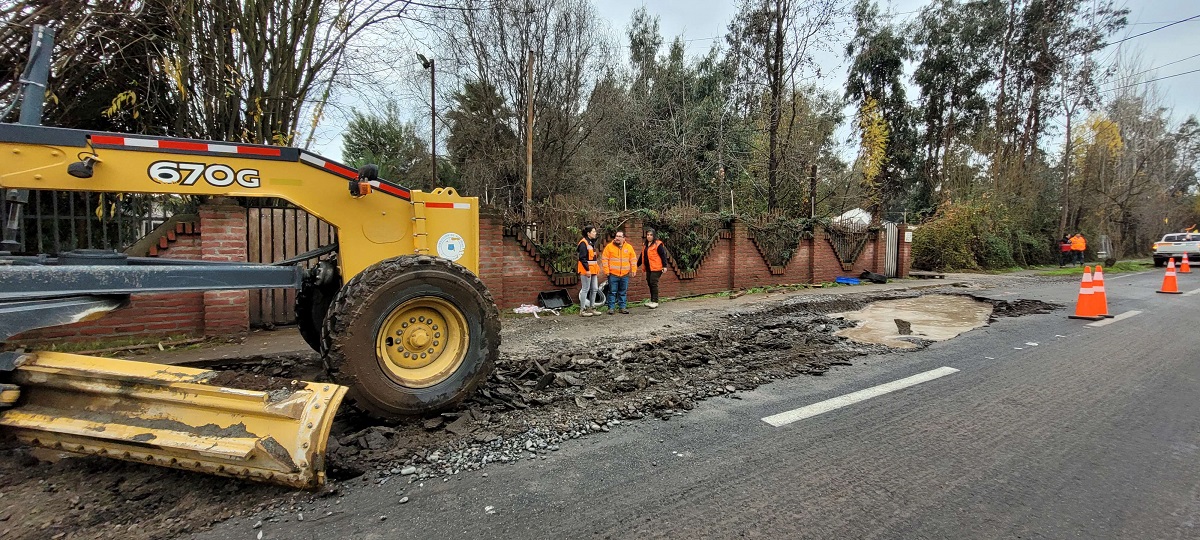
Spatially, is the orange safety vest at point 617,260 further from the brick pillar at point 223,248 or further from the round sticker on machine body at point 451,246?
the brick pillar at point 223,248

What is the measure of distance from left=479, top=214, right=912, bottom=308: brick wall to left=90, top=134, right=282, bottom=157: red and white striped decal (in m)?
5.34

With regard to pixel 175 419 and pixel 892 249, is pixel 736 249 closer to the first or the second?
pixel 892 249

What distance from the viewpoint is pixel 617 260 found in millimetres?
9750

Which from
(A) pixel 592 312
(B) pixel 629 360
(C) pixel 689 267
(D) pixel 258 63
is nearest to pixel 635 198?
(C) pixel 689 267

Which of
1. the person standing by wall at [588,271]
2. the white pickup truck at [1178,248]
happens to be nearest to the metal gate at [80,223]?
the person standing by wall at [588,271]

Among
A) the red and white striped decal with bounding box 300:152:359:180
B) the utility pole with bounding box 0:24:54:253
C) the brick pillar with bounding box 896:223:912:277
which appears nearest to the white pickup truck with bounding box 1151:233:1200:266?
the brick pillar with bounding box 896:223:912:277

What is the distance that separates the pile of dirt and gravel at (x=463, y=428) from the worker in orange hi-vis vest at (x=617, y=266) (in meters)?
2.68

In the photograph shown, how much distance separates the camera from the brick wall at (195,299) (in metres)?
6.50

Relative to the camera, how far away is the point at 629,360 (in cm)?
576

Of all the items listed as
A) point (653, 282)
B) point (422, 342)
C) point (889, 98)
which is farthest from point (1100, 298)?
point (889, 98)

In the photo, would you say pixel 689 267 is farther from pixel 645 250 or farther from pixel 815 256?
pixel 815 256

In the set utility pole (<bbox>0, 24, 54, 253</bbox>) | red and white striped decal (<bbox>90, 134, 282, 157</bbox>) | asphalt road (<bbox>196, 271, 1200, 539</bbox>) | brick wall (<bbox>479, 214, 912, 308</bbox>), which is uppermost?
utility pole (<bbox>0, 24, 54, 253</bbox>)

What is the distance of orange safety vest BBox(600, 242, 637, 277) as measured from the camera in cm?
976

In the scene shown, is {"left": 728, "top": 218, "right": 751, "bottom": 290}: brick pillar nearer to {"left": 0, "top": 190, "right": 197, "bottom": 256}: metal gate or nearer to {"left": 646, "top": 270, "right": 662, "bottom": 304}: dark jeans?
{"left": 646, "top": 270, "right": 662, "bottom": 304}: dark jeans
